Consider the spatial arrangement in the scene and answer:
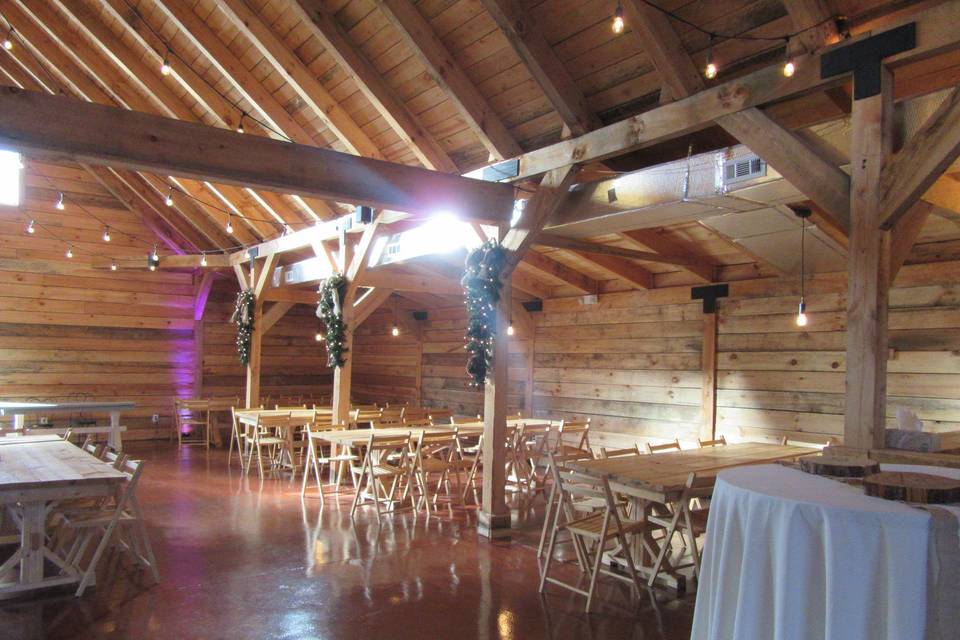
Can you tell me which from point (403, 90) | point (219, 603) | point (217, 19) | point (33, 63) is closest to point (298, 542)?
point (219, 603)

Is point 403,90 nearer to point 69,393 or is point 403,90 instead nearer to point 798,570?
point 798,570

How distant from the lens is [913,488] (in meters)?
1.97

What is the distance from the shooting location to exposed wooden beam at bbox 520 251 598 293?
8742 mm

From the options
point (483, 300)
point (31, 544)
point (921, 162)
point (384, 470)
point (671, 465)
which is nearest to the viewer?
point (921, 162)

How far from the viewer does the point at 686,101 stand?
4340 mm

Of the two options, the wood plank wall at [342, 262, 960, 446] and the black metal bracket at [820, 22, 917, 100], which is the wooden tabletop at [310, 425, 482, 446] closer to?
the wood plank wall at [342, 262, 960, 446]

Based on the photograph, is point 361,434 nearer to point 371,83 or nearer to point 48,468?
point 48,468

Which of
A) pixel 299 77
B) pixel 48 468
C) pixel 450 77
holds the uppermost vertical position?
pixel 299 77

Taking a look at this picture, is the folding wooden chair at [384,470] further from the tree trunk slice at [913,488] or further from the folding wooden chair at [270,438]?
the tree trunk slice at [913,488]

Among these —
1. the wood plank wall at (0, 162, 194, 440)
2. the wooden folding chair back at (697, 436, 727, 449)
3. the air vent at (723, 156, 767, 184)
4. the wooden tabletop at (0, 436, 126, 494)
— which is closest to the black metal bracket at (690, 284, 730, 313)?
the wooden folding chair back at (697, 436, 727, 449)

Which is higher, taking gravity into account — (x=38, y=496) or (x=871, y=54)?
(x=871, y=54)

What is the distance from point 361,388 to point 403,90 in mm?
8642

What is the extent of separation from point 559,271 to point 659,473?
15.8ft

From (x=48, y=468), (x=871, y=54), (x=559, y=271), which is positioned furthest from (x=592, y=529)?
(x=559, y=271)
